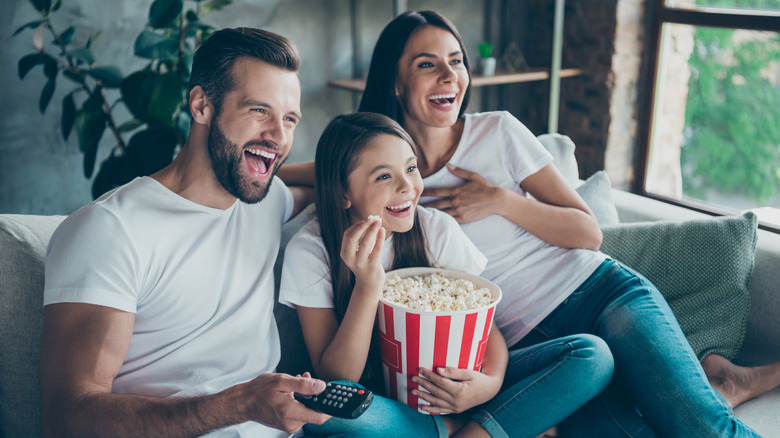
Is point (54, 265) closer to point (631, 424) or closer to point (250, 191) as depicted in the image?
point (250, 191)

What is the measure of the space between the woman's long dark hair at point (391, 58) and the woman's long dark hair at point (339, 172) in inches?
9.4

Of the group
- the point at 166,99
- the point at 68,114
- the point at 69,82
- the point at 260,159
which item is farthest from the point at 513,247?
the point at 69,82

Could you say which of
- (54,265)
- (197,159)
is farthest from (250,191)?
(54,265)

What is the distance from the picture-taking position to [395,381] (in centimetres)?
135

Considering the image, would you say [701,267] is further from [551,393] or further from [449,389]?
[449,389]

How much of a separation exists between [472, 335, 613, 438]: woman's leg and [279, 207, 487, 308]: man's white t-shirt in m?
0.28

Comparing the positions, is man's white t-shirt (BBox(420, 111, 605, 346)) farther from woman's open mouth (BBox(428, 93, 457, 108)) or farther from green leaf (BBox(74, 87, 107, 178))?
green leaf (BBox(74, 87, 107, 178))

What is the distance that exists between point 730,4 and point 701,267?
2.25 meters

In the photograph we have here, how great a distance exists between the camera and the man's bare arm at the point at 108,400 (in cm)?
104

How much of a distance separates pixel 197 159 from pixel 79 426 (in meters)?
0.53

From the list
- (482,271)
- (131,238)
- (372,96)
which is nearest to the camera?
(131,238)

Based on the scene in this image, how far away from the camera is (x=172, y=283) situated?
1.23 m

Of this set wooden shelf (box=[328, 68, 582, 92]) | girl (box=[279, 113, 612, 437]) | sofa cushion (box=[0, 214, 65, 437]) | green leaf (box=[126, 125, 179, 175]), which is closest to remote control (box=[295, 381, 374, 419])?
girl (box=[279, 113, 612, 437])

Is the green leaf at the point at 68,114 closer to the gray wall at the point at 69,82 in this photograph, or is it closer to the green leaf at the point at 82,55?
the green leaf at the point at 82,55
